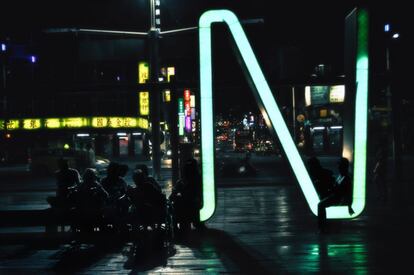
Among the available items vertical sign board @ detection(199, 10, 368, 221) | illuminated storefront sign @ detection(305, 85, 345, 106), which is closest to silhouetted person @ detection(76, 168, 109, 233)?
vertical sign board @ detection(199, 10, 368, 221)

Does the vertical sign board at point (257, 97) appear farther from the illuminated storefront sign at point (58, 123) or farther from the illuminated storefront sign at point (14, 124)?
the illuminated storefront sign at point (14, 124)

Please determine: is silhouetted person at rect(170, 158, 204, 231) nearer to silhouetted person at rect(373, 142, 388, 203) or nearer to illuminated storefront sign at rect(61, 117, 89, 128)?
silhouetted person at rect(373, 142, 388, 203)

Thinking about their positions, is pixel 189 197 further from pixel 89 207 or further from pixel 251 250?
pixel 251 250

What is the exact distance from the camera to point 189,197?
1195 cm

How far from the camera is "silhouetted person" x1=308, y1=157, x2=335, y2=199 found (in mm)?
12008

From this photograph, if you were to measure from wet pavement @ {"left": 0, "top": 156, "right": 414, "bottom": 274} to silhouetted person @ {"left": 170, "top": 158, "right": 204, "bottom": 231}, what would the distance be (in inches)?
13.7

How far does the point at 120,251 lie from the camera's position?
10391 mm

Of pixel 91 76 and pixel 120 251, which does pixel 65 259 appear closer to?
pixel 120 251

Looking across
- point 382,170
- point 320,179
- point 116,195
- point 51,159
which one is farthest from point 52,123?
point 320,179

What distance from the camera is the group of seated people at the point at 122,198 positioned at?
10828 mm

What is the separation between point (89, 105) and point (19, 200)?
4519 centimetres

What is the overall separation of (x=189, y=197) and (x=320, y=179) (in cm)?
273

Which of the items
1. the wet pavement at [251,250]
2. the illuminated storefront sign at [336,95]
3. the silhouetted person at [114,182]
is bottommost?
the wet pavement at [251,250]

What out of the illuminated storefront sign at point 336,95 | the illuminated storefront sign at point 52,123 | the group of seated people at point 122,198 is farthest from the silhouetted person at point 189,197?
the illuminated storefront sign at point 336,95
